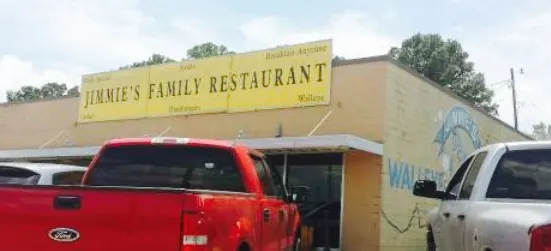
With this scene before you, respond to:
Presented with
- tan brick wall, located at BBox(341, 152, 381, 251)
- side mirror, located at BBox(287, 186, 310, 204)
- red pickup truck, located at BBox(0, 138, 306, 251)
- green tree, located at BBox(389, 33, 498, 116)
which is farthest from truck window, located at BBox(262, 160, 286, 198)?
green tree, located at BBox(389, 33, 498, 116)

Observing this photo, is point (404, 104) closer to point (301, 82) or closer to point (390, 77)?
point (390, 77)

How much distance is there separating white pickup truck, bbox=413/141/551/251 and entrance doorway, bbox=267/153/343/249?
881 cm

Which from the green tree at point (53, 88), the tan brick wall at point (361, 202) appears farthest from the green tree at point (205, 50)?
the tan brick wall at point (361, 202)

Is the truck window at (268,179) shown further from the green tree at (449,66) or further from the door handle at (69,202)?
the green tree at (449,66)

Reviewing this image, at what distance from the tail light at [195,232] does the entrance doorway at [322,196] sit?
10823 millimetres

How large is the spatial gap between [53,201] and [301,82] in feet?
39.5

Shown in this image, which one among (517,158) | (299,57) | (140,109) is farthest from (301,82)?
(517,158)

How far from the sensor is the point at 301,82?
17188mm

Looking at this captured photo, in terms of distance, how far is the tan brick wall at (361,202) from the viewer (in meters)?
15.6

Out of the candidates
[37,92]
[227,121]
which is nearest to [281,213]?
A: [227,121]

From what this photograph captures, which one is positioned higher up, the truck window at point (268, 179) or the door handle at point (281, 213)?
the truck window at point (268, 179)

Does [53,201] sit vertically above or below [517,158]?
below

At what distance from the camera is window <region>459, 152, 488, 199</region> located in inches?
257

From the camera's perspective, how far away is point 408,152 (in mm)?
17141
